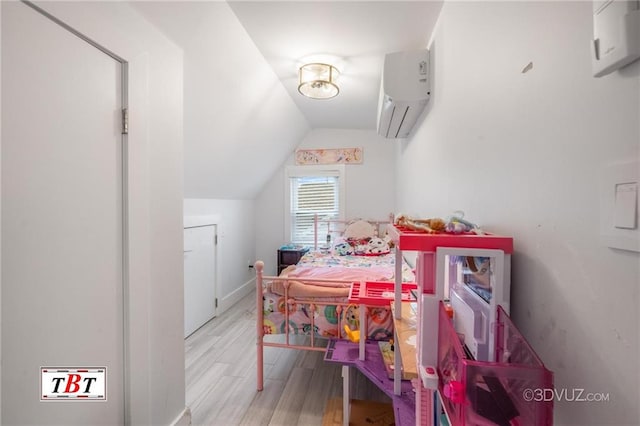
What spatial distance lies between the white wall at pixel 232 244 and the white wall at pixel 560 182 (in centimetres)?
251

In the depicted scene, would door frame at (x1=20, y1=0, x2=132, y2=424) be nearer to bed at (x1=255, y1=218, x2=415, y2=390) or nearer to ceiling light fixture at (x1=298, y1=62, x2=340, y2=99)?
bed at (x1=255, y1=218, x2=415, y2=390)

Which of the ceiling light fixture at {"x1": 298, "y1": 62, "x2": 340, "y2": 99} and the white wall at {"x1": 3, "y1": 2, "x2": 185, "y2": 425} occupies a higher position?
the ceiling light fixture at {"x1": 298, "y1": 62, "x2": 340, "y2": 99}

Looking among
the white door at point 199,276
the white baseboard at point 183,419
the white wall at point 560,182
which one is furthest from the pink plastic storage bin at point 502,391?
the white door at point 199,276

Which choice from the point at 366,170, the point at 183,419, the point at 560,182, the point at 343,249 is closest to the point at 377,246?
the point at 343,249

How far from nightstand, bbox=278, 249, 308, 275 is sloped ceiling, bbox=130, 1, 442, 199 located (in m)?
1.31

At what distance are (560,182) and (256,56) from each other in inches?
77.8

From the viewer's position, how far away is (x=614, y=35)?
425 mm

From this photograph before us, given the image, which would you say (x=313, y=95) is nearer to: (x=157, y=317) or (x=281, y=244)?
(x=157, y=317)

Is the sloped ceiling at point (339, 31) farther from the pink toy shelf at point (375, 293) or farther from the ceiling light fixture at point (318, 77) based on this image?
the pink toy shelf at point (375, 293)

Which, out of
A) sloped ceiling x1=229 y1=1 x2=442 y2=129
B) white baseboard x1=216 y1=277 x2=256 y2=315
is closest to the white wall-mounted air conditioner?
sloped ceiling x1=229 y1=1 x2=442 y2=129

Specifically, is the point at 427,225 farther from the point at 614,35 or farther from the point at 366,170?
the point at 366,170

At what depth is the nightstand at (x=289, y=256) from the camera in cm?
369

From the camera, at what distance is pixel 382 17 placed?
1506 mm

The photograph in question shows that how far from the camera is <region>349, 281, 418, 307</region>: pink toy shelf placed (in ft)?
4.21
